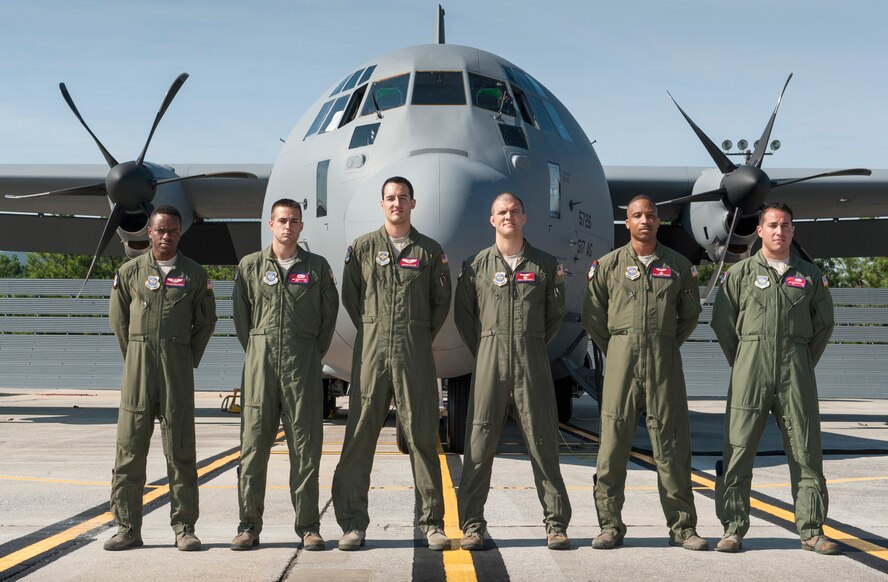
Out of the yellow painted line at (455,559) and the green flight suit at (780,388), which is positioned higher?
the green flight suit at (780,388)

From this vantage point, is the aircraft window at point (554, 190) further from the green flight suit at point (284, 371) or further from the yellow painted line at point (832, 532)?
the green flight suit at point (284, 371)

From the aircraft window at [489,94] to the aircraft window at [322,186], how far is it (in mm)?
1714

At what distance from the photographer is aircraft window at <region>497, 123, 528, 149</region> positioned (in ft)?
28.2

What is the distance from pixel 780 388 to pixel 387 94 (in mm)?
5455

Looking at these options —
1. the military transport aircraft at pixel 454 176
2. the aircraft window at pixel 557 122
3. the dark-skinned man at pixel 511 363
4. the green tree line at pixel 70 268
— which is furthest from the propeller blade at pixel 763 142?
the green tree line at pixel 70 268

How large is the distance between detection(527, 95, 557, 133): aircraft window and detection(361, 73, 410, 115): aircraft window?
144 centimetres

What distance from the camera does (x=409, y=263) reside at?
5.68m

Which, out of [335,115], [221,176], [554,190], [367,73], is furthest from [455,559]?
[221,176]

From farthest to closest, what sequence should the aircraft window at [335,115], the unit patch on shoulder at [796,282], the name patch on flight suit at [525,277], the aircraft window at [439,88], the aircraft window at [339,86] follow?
the aircraft window at [339,86], the aircraft window at [335,115], the aircraft window at [439,88], the name patch on flight suit at [525,277], the unit patch on shoulder at [796,282]

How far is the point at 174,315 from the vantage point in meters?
5.57

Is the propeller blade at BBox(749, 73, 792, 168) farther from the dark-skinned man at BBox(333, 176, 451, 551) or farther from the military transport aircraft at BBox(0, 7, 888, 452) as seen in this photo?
the dark-skinned man at BBox(333, 176, 451, 551)

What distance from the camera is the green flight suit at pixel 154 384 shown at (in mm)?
5379

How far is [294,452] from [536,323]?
1.77m

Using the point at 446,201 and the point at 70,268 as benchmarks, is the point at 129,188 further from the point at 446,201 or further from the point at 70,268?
the point at 70,268
